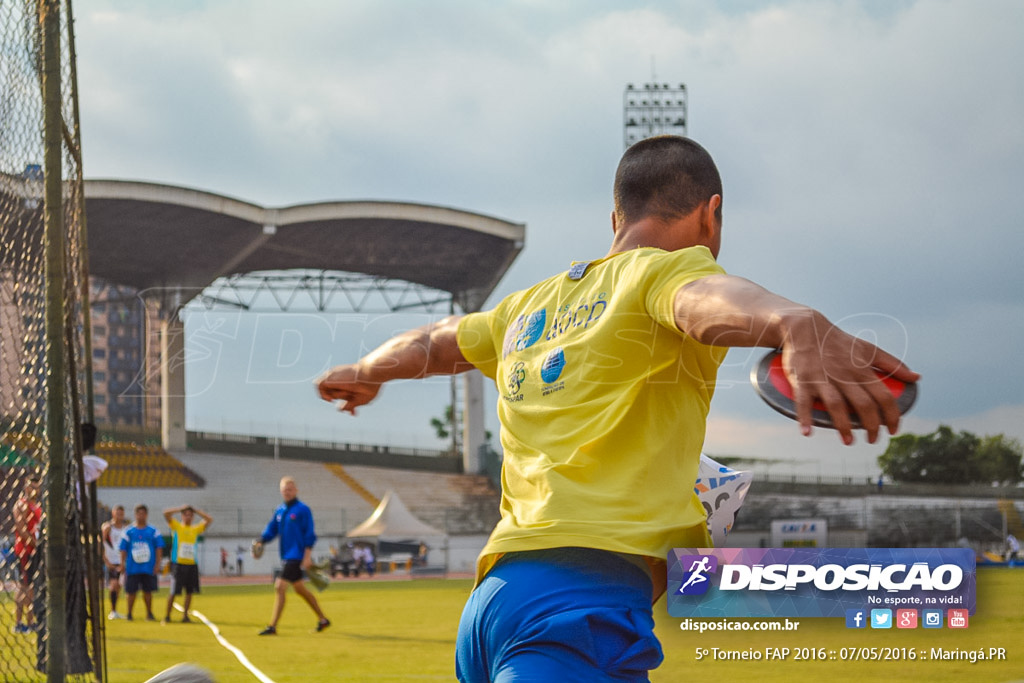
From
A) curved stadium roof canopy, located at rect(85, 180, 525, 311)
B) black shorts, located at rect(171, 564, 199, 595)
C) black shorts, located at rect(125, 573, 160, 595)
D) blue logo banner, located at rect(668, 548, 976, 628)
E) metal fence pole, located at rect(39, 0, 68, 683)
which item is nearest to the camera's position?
metal fence pole, located at rect(39, 0, 68, 683)

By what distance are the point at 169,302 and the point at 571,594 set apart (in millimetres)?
41166

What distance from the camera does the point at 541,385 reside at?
2.43 meters

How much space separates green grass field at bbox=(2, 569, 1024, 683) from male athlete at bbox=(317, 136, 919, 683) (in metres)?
3.25

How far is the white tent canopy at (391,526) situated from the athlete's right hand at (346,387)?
3284cm

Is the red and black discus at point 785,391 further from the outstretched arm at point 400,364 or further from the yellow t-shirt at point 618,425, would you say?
the outstretched arm at point 400,364

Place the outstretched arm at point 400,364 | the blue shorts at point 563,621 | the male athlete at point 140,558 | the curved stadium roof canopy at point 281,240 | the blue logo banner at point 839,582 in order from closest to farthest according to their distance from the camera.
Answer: the blue shorts at point 563,621, the outstretched arm at point 400,364, the blue logo banner at point 839,582, the male athlete at point 140,558, the curved stadium roof canopy at point 281,240

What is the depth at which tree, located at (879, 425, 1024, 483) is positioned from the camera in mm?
65688

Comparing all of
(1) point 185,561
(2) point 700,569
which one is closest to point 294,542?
(1) point 185,561

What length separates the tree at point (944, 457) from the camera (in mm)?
65688

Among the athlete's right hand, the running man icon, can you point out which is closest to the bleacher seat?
the athlete's right hand

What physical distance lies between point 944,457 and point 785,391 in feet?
231

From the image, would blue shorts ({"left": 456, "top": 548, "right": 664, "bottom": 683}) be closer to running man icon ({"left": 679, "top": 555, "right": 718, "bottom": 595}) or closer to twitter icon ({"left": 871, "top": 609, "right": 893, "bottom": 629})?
running man icon ({"left": 679, "top": 555, "right": 718, "bottom": 595})

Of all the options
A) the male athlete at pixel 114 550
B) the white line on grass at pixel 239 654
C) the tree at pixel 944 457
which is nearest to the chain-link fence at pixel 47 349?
the white line on grass at pixel 239 654

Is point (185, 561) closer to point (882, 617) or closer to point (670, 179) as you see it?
point (882, 617)
